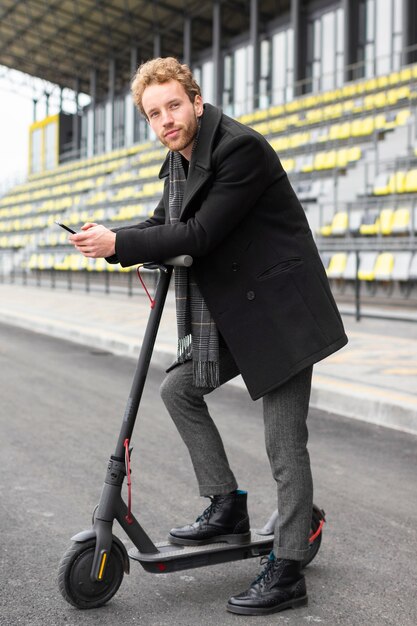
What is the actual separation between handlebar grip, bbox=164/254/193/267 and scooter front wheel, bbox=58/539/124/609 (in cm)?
97

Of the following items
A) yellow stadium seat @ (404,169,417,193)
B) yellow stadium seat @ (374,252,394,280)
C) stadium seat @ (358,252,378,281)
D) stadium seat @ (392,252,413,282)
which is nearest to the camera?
stadium seat @ (392,252,413,282)

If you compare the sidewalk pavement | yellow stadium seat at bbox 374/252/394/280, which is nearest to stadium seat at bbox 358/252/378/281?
yellow stadium seat at bbox 374/252/394/280

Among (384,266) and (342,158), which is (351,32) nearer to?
(342,158)

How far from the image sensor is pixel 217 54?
1389 inches

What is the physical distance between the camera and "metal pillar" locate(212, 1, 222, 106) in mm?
34594

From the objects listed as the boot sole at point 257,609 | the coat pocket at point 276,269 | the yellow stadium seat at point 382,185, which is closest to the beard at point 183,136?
the coat pocket at point 276,269

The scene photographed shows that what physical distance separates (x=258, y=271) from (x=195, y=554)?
103 cm

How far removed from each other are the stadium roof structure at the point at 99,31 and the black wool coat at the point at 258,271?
3287cm

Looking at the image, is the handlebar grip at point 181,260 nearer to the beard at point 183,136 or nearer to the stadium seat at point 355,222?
the beard at point 183,136

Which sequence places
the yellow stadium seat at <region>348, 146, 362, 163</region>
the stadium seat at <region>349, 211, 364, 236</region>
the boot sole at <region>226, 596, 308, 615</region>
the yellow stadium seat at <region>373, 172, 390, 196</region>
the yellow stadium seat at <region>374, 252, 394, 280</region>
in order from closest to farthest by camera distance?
the boot sole at <region>226, 596, 308, 615</region>
the yellow stadium seat at <region>374, 252, 394, 280</region>
the stadium seat at <region>349, 211, 364, 236</region>
the yellow stadium seat at <region>373, 172, 390, 196</region>
the yellow stadium seat at <region>348, 146, 362, 163</region>

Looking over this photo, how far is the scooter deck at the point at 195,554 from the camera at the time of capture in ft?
8.98

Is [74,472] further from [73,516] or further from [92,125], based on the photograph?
[92,125]

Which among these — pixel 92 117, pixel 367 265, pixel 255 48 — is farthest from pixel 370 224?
pixel 92 117

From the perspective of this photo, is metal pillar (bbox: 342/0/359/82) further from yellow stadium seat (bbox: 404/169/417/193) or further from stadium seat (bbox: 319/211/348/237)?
yellow stadium seat (bbox: 404/169/417/193)
